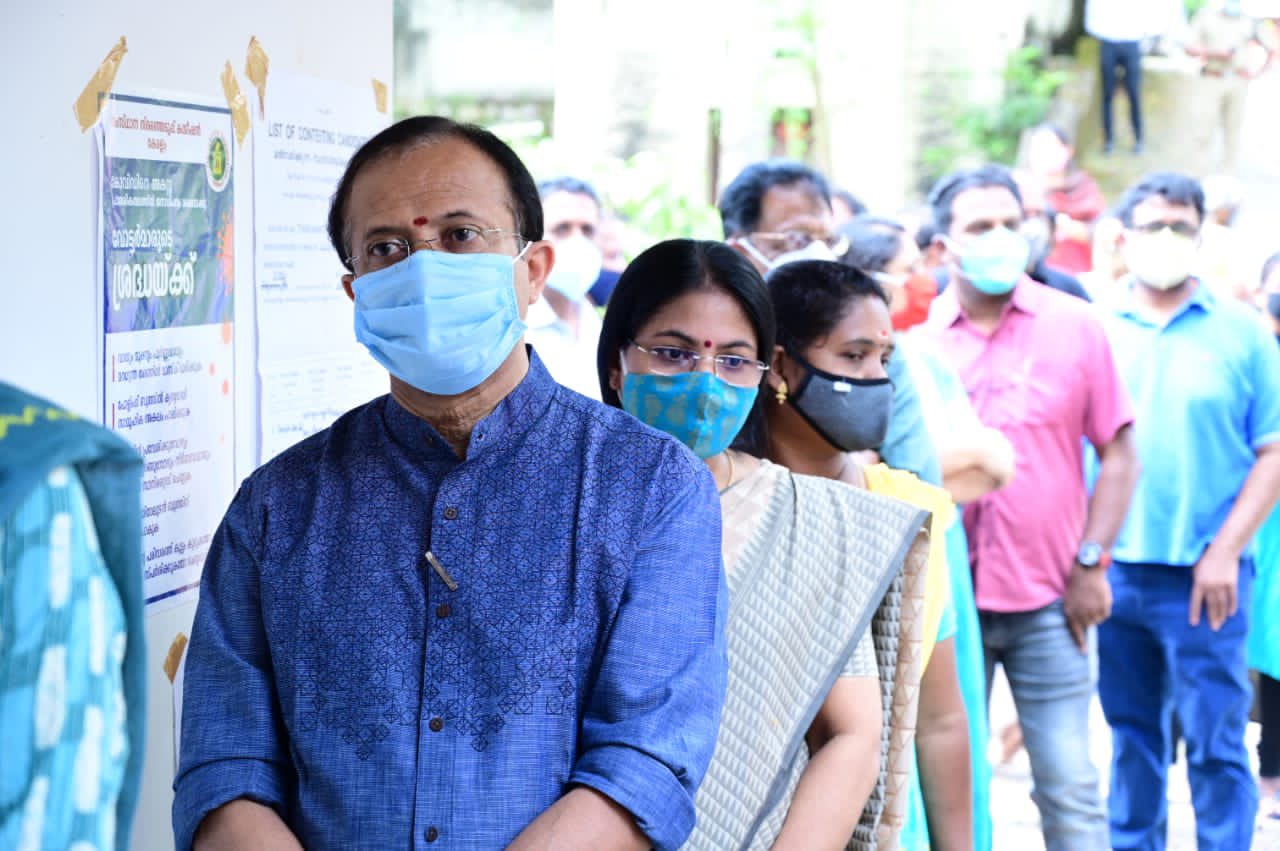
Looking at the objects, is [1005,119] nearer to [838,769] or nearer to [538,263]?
[838,769]

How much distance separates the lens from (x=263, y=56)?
247 centimetres

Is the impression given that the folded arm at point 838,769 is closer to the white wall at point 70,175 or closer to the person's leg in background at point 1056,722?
the white wall at point 70,175

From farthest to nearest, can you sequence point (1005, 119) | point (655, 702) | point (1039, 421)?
point (1005, 119), point (1039, 421), point (655, 702)

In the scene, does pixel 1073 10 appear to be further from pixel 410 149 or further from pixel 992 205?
pixel 410 149

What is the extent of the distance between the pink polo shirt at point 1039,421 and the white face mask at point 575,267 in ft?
5.16

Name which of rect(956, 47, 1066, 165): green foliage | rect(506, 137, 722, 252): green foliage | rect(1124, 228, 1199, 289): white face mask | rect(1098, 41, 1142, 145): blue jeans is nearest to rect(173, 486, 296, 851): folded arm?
rect(1124, 228, 1199, 289): white face mask

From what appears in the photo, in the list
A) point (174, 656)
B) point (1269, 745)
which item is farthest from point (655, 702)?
point (1269, 745)

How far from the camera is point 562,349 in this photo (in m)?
5.31

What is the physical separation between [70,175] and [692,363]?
96 centimetres

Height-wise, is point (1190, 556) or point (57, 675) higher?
point (57, 675)

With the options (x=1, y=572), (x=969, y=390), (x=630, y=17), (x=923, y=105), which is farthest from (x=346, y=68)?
(x=923, y=105)

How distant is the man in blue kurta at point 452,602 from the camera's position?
5.49 feet

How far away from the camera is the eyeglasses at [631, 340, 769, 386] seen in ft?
7.95

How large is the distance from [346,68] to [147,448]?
0.98 meters
